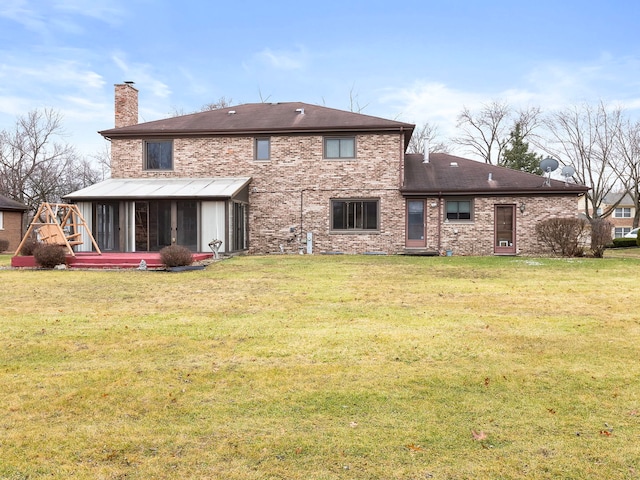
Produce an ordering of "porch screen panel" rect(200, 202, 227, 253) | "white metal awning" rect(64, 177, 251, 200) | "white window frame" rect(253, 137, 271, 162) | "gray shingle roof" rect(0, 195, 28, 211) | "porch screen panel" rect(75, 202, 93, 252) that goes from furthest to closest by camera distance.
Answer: "gray shingle roof" rect(0, 195, 28, 211) < "white window frame" rect(253, 137, 271, 162) < "porch screen panel" rect(75, 202, 93, 252) < "white metal awning" rect(64, 177, 251, 200) < "porch screen panel" rect(200, 202, 227, 253)

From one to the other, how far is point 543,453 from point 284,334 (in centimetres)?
371

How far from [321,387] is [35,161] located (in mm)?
44835

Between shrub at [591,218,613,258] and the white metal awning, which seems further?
the white metal awning

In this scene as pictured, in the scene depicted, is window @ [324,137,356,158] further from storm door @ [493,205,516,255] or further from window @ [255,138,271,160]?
storm door @ [493,205,516,255]

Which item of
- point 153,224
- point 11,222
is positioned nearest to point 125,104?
point 153,224

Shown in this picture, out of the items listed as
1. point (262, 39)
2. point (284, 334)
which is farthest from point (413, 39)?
point (284, 334)

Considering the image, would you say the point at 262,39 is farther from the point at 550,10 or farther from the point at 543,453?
the point at 543,453

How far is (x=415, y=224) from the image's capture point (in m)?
21.2

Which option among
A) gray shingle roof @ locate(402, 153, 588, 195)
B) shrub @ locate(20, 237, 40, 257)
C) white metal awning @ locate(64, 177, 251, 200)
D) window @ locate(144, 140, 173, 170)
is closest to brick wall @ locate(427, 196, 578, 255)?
gray shingle roof @ locate(402, 153, 588, 195)

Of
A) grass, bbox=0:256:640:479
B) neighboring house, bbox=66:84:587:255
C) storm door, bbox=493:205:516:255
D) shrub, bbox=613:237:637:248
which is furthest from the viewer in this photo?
shrub, bbox=613:237:637:248

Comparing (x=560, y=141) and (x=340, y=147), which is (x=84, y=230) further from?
(x=560, y=141)

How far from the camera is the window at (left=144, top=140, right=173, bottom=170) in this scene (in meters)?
22.2

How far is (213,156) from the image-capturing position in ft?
71.5

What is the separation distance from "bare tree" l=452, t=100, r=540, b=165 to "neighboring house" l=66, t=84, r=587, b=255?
25617 mm
